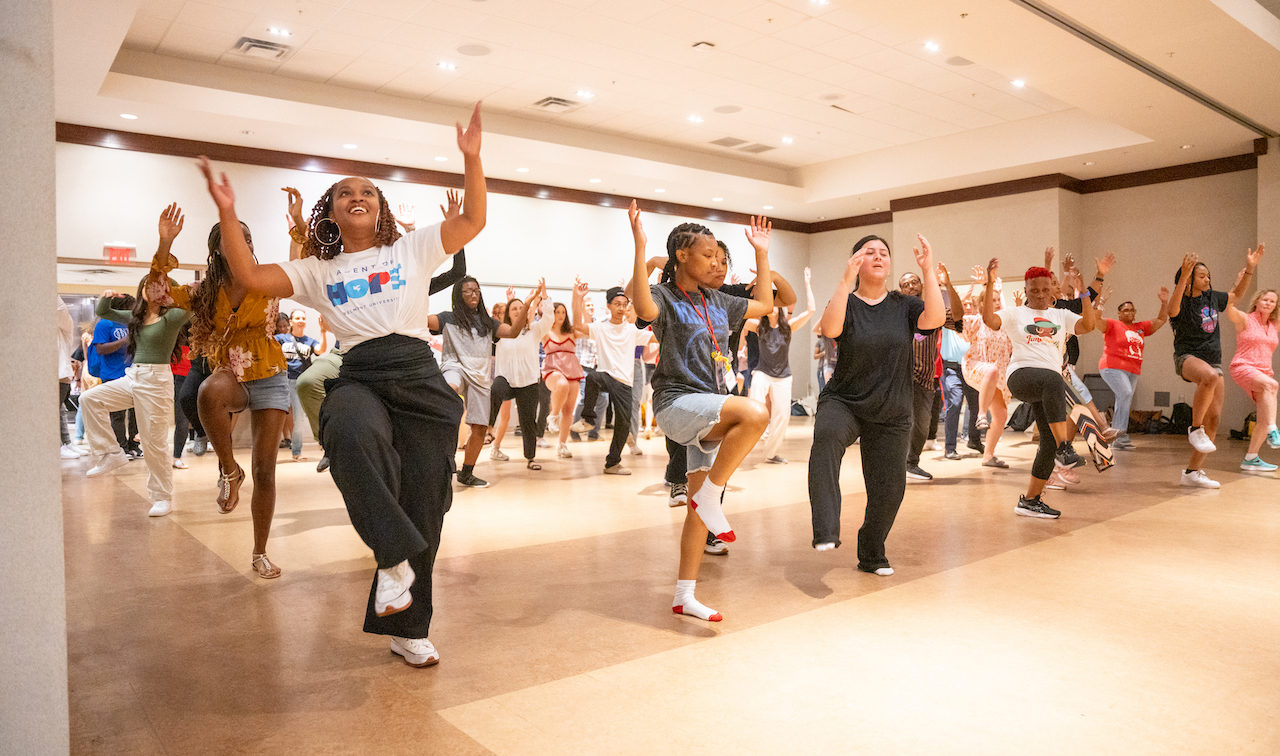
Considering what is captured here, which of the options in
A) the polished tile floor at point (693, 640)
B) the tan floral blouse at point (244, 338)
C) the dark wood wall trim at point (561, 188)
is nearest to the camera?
the polished tile floor at point (693, 640)

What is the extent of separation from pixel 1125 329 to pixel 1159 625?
7.23 m

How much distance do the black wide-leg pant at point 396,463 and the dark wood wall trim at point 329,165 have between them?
9786mm

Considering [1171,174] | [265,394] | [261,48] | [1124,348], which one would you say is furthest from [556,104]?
[1171,174]

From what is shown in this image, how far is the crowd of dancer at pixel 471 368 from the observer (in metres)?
2.86

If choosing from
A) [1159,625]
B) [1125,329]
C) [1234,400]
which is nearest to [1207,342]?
[1125,329]

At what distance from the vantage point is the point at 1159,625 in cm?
338

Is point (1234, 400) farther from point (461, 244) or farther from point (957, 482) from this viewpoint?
point (461, 244)

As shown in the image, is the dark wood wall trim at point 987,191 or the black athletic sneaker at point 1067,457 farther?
the dark wood wall trim at point 987,191

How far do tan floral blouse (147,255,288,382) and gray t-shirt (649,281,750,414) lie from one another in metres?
1.94

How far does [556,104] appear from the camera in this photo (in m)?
11.6

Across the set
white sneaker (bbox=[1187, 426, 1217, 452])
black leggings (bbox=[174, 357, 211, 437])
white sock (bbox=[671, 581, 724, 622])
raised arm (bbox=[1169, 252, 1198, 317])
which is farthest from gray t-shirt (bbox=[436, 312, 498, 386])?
raised arm (bbox=[1169, 252, 1198, 317])

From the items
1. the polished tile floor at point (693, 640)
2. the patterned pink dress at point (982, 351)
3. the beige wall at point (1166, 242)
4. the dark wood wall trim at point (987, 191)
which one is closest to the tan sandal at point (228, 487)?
the polished tile floor at point (693, 640)

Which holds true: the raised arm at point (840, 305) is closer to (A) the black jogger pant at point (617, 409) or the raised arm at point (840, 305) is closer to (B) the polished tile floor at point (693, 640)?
(B) the polished tile floor at point (693, 640)

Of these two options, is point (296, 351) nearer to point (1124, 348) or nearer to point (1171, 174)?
point (1124, 348)
